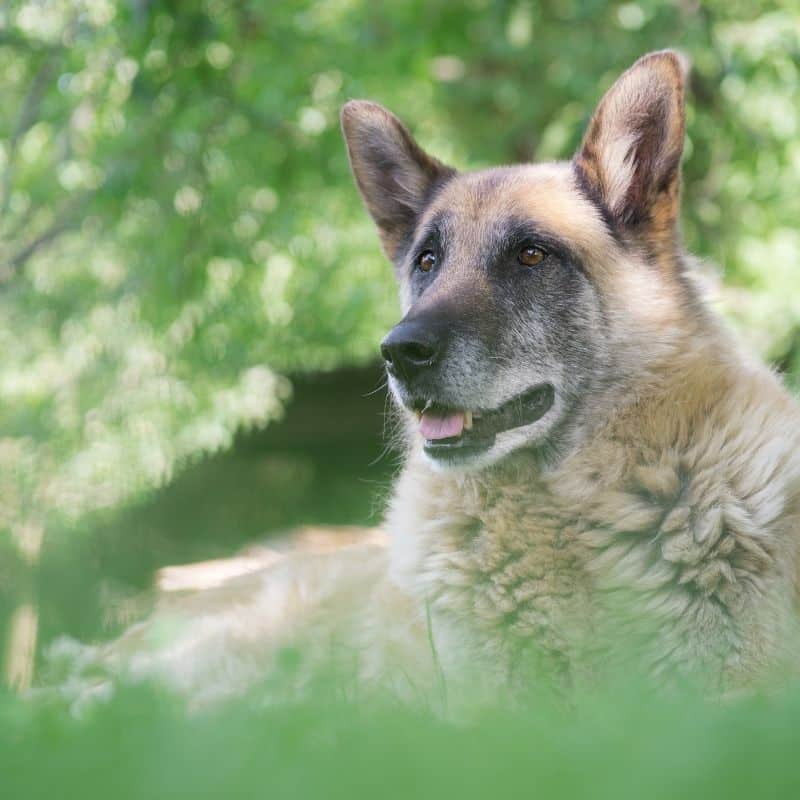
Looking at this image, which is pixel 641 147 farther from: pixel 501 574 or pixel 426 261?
pixel 501 574

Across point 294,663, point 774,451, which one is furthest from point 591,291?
point 294,663

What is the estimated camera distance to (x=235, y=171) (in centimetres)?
933

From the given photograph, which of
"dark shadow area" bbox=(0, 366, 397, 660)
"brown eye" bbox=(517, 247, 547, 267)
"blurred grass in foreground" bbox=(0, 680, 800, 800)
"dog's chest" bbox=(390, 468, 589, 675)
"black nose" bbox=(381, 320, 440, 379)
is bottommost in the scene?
"dark shadow area" bbox=(0, 366, 397, 660)

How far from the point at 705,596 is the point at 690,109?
7095 mm

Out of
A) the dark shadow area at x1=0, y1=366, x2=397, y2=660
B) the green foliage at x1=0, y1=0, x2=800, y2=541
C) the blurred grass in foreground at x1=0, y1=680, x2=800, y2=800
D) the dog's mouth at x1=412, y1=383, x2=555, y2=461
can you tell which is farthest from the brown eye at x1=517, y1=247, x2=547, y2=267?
the green foliage at x1=0, y1=0, x2=800, y2=541

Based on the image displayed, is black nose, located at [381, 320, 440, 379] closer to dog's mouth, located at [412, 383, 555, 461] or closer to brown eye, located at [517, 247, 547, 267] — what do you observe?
dog's mouth, located at [412, 383, 555, 461]

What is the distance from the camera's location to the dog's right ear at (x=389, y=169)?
4496 mm

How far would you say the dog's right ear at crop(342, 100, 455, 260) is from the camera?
14.8 feet

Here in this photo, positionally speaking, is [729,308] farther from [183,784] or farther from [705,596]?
[183,784]

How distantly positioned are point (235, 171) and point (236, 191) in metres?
0.26

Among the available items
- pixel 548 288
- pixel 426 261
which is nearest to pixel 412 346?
pixel 548 288

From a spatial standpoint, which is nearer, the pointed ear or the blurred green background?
the pointed ear

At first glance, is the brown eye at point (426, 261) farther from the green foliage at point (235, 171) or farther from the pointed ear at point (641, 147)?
the green foliage at point (235, 171)

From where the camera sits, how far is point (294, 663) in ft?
8.17
